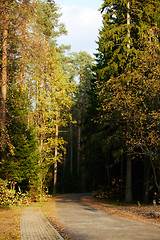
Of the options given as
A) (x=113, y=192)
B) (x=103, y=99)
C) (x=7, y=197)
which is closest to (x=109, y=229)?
(x=7, y=197)

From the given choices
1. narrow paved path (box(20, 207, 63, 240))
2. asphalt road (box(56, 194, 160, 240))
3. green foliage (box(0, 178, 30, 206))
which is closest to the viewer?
narrow paved path (box(20, 207, 63, 240))

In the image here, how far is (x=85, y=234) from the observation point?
848 cm

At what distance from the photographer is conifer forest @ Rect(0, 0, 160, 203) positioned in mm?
13906

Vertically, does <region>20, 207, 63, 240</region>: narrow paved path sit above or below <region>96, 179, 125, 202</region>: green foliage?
above

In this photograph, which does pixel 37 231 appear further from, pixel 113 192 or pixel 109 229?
pixel 113 192

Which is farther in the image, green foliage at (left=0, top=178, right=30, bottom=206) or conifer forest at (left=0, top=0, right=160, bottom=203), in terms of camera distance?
green foliage at (left=0, top=178, right=30, bottom=206)

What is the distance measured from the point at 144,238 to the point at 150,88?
8.81 metres

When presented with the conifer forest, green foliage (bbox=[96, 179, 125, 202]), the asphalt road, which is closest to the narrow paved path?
the asphalt road

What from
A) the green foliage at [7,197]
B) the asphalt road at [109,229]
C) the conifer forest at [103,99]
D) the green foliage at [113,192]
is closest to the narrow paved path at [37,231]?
the asphalt road at [109,229]

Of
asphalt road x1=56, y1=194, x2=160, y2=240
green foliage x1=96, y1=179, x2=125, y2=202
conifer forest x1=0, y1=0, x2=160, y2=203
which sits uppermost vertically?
conifer forest x1=0, y1=0, x2=160, y2=203

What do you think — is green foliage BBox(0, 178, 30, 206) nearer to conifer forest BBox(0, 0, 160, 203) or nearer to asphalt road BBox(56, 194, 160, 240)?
conifer forest BBox(0, 0, 160, 203)

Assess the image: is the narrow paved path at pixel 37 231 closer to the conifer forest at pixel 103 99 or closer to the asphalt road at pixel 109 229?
the asphalt road at pixel 109 229

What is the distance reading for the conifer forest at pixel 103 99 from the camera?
1391 cm

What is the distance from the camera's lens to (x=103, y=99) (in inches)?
725
